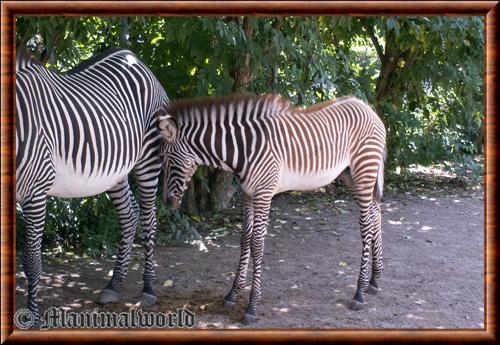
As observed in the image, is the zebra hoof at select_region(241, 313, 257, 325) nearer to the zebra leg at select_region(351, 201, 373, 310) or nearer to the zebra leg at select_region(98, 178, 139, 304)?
the zebra leg at select_region(351, 201, 373, 310)

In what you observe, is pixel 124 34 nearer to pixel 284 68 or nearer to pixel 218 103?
pixel 284 68

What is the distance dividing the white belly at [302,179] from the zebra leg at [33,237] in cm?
201

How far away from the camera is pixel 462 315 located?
562 cm

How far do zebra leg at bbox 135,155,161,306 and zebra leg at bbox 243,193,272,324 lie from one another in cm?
102

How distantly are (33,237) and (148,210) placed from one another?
4.84 ft

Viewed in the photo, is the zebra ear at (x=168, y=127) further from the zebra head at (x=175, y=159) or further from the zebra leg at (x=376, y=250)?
the zebra leg at (x=376, y=250)

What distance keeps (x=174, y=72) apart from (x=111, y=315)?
12.6 ft

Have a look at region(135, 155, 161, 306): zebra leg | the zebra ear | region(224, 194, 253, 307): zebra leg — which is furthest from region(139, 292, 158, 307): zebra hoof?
the zebra ear

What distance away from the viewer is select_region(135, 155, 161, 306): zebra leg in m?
5.82

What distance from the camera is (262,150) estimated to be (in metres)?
5.31

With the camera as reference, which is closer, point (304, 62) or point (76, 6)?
point (76, 6)

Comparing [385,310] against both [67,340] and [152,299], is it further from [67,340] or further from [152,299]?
[67,340]

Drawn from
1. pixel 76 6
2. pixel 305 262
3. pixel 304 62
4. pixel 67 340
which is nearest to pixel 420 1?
pixel 76 6

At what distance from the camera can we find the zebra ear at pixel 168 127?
17.4 ft
